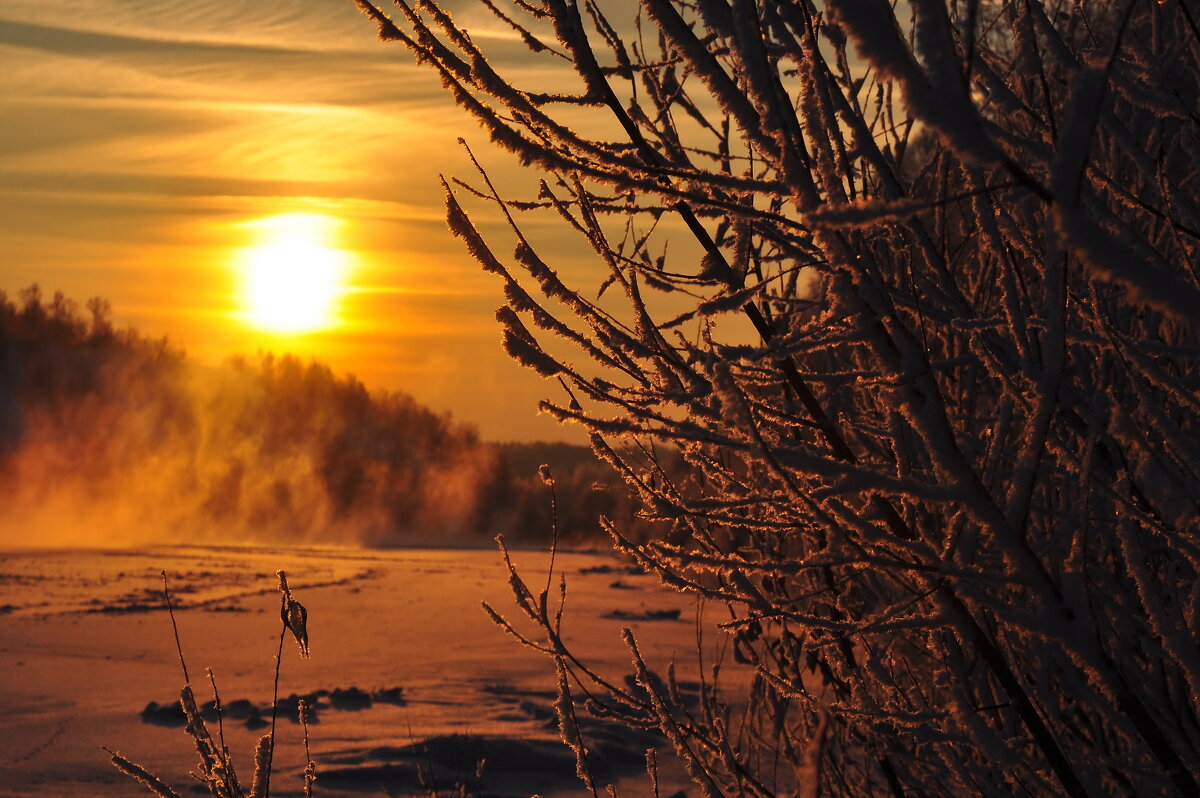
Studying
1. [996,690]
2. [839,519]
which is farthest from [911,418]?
[996,690]

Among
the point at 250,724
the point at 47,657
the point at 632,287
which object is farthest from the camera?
the point at 47,657

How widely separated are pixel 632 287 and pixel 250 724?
239 inches

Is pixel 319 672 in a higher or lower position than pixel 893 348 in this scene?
lower

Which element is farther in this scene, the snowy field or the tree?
the snowy field

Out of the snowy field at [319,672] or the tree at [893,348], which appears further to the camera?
the snowy field at [319,672]

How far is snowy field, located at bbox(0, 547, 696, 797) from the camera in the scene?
5.64 metres

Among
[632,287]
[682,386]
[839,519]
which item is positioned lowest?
[839,519]

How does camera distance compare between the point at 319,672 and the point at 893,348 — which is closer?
the point at 893,348

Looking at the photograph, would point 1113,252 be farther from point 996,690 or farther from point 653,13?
point 996,690

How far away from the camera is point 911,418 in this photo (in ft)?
3.09

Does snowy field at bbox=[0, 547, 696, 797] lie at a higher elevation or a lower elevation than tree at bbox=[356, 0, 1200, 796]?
lower

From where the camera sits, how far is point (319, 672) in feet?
26.6

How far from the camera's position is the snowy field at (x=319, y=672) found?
222 inches

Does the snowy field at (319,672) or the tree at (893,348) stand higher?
the tree at (893,348)
